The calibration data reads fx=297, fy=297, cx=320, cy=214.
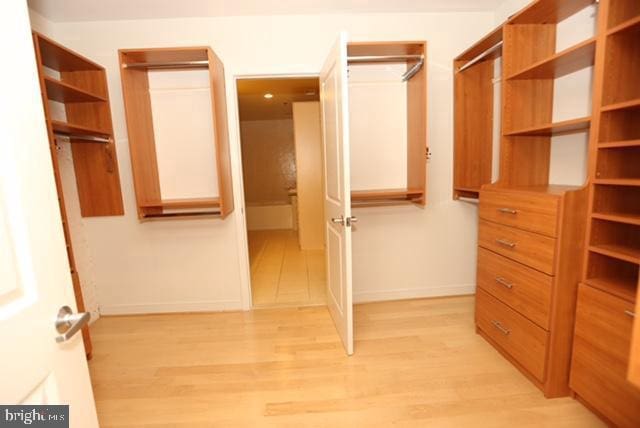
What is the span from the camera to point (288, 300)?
2.82 metres

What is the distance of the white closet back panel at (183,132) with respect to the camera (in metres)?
2.39

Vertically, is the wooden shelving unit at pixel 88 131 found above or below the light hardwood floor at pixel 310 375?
above

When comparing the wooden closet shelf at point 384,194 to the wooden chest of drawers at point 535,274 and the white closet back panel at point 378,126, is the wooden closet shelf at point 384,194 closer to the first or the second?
the white closet back panel at point 378,126

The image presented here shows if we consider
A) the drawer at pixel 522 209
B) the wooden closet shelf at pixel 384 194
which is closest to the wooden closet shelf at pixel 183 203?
the wooden closet shelf at pixel 384 194

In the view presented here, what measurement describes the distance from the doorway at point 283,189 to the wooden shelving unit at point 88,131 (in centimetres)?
110

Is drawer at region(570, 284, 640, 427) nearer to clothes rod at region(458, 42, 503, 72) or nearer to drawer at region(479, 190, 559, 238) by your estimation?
drawer at region(479, 190, 559, 238)

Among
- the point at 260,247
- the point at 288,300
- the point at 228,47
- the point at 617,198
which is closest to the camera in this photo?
the point at 617,198

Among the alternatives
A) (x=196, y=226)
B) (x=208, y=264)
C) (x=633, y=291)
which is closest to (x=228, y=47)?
(x=196, y=226)

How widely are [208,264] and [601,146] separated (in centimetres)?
270

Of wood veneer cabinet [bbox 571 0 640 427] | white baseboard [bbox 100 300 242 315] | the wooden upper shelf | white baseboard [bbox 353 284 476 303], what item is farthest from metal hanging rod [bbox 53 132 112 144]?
wood veneer cabinet [bbox 571 0 640 427]

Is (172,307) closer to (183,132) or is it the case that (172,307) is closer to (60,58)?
(183,132)

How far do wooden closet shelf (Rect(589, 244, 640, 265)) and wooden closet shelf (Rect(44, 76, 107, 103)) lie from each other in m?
3.09

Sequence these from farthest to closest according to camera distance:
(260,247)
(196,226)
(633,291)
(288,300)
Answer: (260,247)
(288,300)
(196,226)
(633,291)

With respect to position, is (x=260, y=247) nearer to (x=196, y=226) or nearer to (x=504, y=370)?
(x=196, y=226)
